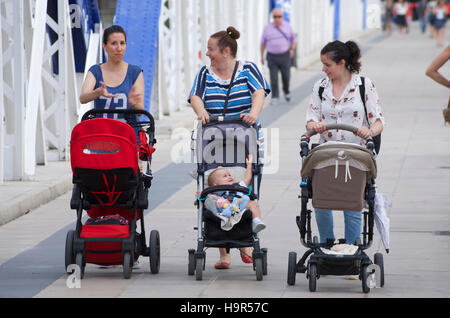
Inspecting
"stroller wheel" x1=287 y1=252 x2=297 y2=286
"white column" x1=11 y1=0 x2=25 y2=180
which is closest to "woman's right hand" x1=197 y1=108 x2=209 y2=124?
"stroller wheel" x1=287 y1=252 x2=297 y2=286

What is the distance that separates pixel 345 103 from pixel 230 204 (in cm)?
107

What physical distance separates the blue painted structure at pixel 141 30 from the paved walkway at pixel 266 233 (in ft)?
4.16

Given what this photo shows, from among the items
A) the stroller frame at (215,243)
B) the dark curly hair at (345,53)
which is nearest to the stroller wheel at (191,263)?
the stroller frame at (215,243)

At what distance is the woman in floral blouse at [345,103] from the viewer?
786 cm

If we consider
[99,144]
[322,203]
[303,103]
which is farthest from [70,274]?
[303,103]

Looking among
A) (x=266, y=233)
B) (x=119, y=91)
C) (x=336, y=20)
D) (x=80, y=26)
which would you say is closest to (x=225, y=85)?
(x=119, y=91)

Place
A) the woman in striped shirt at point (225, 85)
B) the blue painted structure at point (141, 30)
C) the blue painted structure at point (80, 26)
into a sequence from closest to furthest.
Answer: the woman in striped shirt at point (225, 85) < the blue painted structure at point (80, 26) < the blue painted structure at point (141, 30)

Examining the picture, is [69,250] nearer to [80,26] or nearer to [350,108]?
[350,108]

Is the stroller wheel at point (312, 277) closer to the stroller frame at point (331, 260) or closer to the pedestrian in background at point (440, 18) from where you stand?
the stroller frame at point (331, 260)

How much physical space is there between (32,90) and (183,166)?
112 inches

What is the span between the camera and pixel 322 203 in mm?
7488

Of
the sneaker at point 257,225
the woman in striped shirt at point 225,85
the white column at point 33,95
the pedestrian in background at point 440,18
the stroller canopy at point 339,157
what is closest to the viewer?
the stroller canopy at point 339,157
